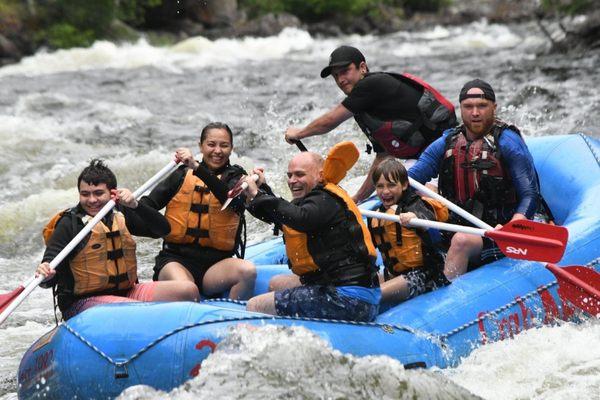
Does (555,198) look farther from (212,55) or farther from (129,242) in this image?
(212,55)

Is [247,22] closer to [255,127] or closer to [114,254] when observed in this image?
[255,127]

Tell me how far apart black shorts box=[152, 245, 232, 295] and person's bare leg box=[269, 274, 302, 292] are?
1.13 ft

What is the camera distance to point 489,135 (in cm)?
507

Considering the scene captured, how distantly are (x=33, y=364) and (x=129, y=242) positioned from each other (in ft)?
2.43

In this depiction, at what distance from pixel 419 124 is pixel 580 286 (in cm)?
148

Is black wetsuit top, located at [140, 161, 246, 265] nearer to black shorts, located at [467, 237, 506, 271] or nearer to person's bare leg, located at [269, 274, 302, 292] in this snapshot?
person's bare leg, located at [269, 274, 302, 292]

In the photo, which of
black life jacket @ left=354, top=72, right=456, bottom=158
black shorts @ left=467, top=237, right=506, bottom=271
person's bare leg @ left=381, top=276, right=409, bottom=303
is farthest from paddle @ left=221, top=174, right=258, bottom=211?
black life jacket @ left=354, top=72, right=456, bottom=158

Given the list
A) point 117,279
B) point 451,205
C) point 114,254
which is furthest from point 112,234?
point 451,205

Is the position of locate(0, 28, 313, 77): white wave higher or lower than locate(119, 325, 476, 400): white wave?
higher

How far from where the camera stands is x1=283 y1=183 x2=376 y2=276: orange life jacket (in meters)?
4.29

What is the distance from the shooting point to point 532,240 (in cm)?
456

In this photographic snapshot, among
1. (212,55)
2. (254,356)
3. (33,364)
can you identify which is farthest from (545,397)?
(212,55)

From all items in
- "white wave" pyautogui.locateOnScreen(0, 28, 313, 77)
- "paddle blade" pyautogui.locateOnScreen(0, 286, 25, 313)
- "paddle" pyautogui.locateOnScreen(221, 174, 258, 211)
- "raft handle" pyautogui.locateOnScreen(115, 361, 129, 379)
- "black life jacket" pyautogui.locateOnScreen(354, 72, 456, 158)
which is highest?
"white wave" pyautogui.locateOnScreen(0, 28, 313, 77)

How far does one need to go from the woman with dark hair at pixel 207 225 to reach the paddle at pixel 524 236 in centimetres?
69
